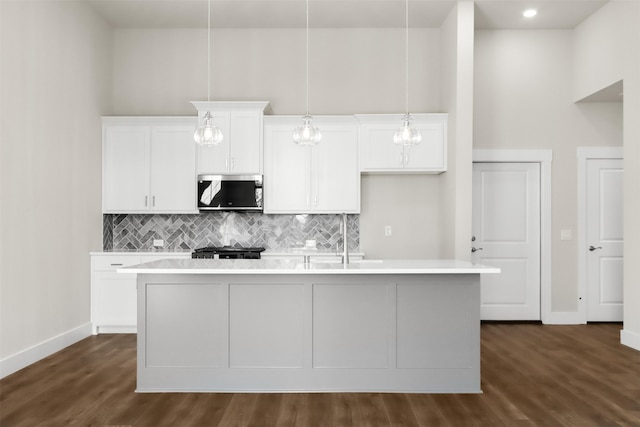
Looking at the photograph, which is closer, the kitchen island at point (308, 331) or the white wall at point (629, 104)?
the kitchen island at point (308, 331)

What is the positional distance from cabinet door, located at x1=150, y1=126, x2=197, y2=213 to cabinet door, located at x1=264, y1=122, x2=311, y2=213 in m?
0.90

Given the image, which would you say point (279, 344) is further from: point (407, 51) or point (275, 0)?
point (407, 51)

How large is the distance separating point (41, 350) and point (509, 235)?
5362mm

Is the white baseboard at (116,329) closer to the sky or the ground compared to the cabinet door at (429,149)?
closer to the ground

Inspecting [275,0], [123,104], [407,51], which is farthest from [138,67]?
[407,51]

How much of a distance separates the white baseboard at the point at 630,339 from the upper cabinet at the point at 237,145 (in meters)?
4.33

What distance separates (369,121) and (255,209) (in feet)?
5.64

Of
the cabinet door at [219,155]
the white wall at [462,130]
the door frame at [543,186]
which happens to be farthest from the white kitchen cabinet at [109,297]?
the door frame at [543,186]

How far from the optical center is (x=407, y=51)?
19.5 feet

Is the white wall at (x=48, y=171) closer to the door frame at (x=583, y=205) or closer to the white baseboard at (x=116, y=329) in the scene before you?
the white baseboard at (x=116, y=329)

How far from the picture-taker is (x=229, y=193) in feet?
18.2

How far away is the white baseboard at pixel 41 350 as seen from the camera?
12.8 feet

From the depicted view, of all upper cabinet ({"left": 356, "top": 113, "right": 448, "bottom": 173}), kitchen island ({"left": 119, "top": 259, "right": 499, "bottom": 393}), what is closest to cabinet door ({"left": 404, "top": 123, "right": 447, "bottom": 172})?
upper cabinet ({"left": 356, "top": 113, "right": 448, "bottom": 173})

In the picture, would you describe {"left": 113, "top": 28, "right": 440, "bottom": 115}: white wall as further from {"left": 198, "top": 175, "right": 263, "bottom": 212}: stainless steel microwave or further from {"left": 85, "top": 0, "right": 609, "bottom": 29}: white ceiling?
{"left": 198, "top": 175, "right": 263, "bottom": 212}: stainless steel microwave
